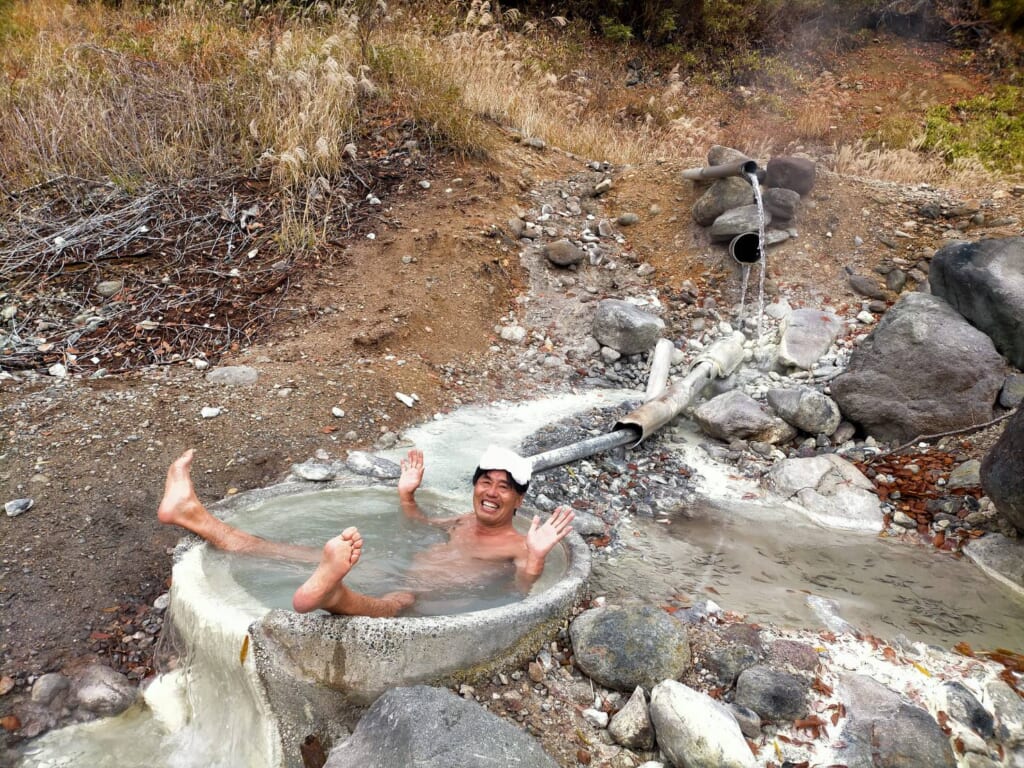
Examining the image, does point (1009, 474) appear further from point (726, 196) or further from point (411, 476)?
point (726, 196)

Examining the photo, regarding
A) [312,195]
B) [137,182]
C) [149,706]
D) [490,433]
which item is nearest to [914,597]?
[490,433]

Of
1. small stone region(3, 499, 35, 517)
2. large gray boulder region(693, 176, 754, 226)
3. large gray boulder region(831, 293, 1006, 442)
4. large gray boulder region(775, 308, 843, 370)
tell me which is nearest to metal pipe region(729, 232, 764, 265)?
large gray boulder region(693, 176, 754, 226)

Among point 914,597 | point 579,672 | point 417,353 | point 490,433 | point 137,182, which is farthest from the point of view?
point 137,182

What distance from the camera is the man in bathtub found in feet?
8.91

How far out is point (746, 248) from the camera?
21.8 ft

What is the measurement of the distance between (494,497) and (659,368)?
2.66m

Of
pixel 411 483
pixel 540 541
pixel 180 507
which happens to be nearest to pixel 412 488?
pixel 411 483

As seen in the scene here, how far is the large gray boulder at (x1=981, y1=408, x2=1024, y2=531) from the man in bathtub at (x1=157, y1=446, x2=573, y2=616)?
2068 millimetres

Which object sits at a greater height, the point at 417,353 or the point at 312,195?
the point at 312,195

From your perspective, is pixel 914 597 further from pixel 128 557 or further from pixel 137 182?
pixel 137 182

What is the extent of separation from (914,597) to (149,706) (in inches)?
126

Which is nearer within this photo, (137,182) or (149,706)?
(149,706)

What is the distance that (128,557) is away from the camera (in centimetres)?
319

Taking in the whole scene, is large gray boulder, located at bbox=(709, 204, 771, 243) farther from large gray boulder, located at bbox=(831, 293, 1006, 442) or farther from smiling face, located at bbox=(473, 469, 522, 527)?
smiling face, located at bbox=(473, 469, 522, 527)
